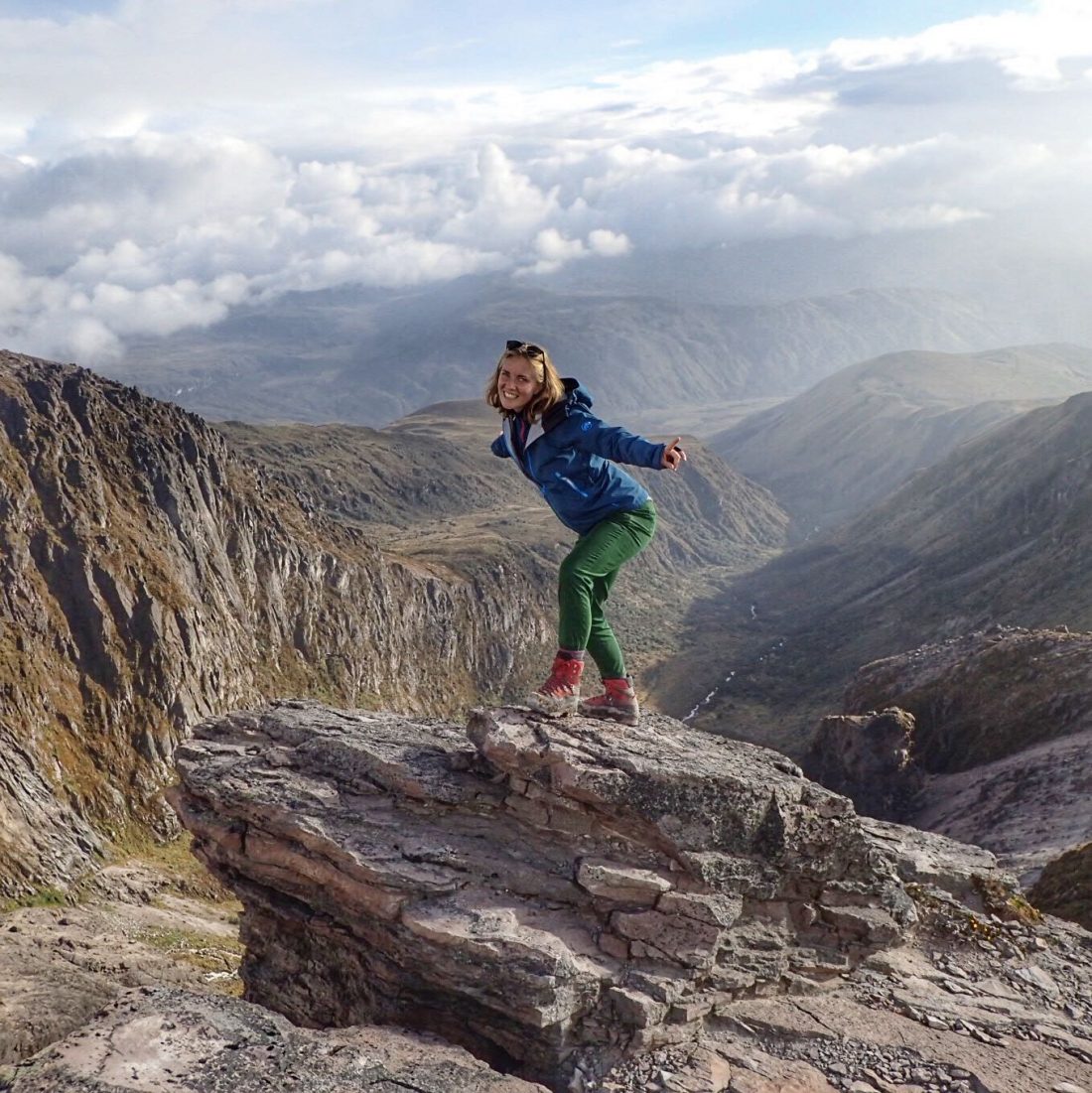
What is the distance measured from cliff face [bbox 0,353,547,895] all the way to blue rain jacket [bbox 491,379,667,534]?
2543 centimetres

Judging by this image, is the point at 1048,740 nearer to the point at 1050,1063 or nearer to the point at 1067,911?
the point at 1067,911

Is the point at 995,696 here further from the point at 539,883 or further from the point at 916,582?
the point at 916,582

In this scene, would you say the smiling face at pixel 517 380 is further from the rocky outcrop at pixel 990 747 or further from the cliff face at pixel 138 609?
the cliff face at pixel 138 609

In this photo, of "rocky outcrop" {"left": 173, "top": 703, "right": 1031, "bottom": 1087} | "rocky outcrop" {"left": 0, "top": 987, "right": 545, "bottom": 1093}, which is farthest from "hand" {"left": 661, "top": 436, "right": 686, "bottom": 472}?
"rocky outcrop" {"left": 0, "top": 987, "right": 545, "bottom": 1093}

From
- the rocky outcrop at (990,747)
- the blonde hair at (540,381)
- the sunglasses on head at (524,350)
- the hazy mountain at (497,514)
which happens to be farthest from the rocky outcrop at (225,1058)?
the hazy mountain at (497,514)

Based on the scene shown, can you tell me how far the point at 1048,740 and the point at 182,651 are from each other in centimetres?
3509

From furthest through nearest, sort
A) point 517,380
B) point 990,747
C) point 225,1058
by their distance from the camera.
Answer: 1. point 990,747
2. point 517,380
3. point 225,1058

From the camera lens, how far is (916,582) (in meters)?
94.1

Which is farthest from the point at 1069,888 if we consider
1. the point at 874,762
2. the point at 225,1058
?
the point at 874,762

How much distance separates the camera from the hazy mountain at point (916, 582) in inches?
2805

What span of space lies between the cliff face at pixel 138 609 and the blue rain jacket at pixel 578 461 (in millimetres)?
25435

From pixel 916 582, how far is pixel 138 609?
75959 mm

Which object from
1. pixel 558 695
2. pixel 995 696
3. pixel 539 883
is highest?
pixel 558 695

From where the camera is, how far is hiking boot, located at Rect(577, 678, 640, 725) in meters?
12.0
